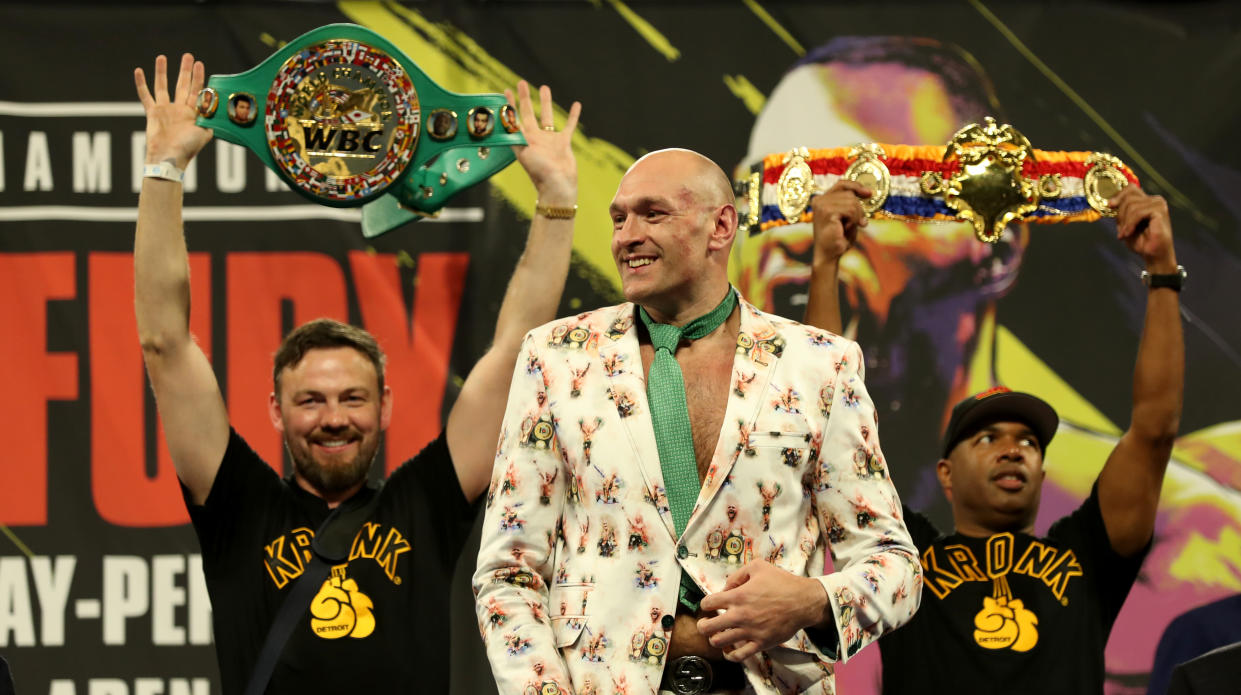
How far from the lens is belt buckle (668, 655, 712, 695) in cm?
196

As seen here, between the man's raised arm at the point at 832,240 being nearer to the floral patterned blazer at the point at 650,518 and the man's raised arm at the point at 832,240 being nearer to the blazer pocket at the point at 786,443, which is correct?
the floral patterned blazer at the point at 650,518

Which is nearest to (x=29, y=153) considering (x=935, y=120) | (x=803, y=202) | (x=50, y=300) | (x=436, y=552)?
(x=50, y=300)

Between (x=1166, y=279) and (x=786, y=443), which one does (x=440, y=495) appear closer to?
(x=786, y=443)

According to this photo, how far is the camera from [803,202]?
3156 mm

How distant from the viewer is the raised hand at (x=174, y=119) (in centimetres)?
284

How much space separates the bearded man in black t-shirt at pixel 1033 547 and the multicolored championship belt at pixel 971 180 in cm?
6

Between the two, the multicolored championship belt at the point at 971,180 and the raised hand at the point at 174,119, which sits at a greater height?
the raised hand at the point at 174,119

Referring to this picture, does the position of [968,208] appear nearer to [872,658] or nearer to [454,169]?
[454,169]

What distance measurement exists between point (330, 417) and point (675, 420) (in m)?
1.16

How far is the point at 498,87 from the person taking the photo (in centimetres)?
402

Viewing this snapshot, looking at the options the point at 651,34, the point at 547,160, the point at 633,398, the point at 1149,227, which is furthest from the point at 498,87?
the point at 633,398

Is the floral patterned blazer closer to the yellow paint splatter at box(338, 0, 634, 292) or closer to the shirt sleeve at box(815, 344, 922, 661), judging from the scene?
the shirt sleeve at box(815, 344, 922, 661)

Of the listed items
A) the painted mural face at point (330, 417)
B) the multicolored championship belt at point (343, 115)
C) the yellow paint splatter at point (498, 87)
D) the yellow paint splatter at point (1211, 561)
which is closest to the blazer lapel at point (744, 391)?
the multicolored championship belt at point (343, 115)

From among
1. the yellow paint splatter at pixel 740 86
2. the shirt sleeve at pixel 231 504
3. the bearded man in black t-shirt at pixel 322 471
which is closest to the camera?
the bearded man in black t-shirt at pixel 322 471
